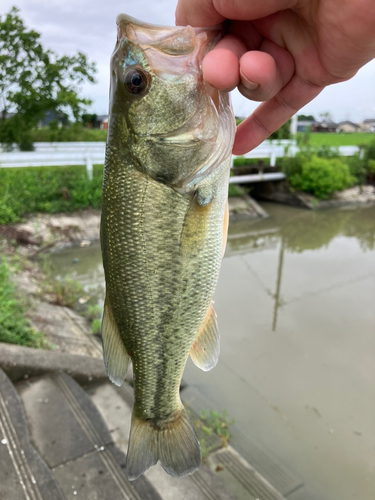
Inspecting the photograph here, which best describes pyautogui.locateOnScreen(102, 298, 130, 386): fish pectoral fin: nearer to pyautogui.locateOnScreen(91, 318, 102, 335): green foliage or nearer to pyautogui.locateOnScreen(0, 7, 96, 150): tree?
pyautogui.locateOnScreen(91, 318, 102, 335): green foliage

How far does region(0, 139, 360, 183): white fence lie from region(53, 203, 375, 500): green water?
9.81ft

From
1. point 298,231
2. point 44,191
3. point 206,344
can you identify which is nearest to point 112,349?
point 206,344

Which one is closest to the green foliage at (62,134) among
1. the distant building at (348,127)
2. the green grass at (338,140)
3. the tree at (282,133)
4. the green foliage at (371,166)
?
the tree at (282,133)

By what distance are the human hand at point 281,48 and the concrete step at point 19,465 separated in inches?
91.9

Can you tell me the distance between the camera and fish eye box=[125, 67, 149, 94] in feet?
4.07

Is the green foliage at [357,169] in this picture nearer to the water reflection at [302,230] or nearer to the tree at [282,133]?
the water reflection at [302,230]

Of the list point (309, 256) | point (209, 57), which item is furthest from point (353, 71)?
point (309, 256)

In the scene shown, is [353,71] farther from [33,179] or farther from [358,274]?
[33,179]

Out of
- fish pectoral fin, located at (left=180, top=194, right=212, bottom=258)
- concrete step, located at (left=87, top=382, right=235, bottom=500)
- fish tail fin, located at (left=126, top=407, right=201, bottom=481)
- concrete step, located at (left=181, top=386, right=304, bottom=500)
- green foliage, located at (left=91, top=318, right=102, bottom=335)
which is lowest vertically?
concrete step, located at (left=181, top=386, right=304, bottom=500)

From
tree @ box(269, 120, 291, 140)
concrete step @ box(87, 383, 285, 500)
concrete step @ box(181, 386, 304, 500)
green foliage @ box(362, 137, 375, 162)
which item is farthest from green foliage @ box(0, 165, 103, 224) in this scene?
green foliage @ box(362, 137, 375, 162)

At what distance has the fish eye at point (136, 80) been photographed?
4.07ft

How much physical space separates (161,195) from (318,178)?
13144 mm

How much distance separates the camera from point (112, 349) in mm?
1442

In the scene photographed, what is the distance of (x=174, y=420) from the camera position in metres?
1.53
